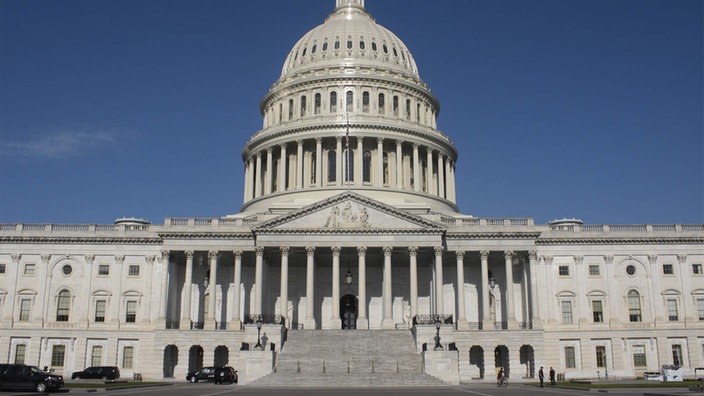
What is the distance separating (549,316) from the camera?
6738 cm

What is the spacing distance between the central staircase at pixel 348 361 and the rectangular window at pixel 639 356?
23294 millimetres

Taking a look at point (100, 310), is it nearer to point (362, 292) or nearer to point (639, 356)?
point (362, 292)

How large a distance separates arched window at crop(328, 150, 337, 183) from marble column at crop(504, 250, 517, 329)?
23657 millimetres

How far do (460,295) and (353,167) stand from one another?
23.1 metres

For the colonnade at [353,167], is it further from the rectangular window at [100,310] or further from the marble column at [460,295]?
the rectangular window at [100,310]

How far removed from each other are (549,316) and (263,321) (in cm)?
2710

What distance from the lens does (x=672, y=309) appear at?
68.0 meters

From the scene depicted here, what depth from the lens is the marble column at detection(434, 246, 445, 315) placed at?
6238 centimetres

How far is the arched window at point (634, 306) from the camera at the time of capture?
6775cm

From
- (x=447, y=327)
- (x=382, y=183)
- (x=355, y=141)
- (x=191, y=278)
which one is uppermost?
(x=355, y=141)

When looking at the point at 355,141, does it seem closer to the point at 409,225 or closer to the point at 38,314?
the point at 409,225

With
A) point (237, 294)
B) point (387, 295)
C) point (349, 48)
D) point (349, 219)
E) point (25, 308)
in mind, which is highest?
point (349, 48)

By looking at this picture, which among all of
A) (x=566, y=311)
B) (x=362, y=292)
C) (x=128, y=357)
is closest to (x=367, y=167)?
(x=362, y=292)

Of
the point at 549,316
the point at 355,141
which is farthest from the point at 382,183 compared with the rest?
the point at 549,316
